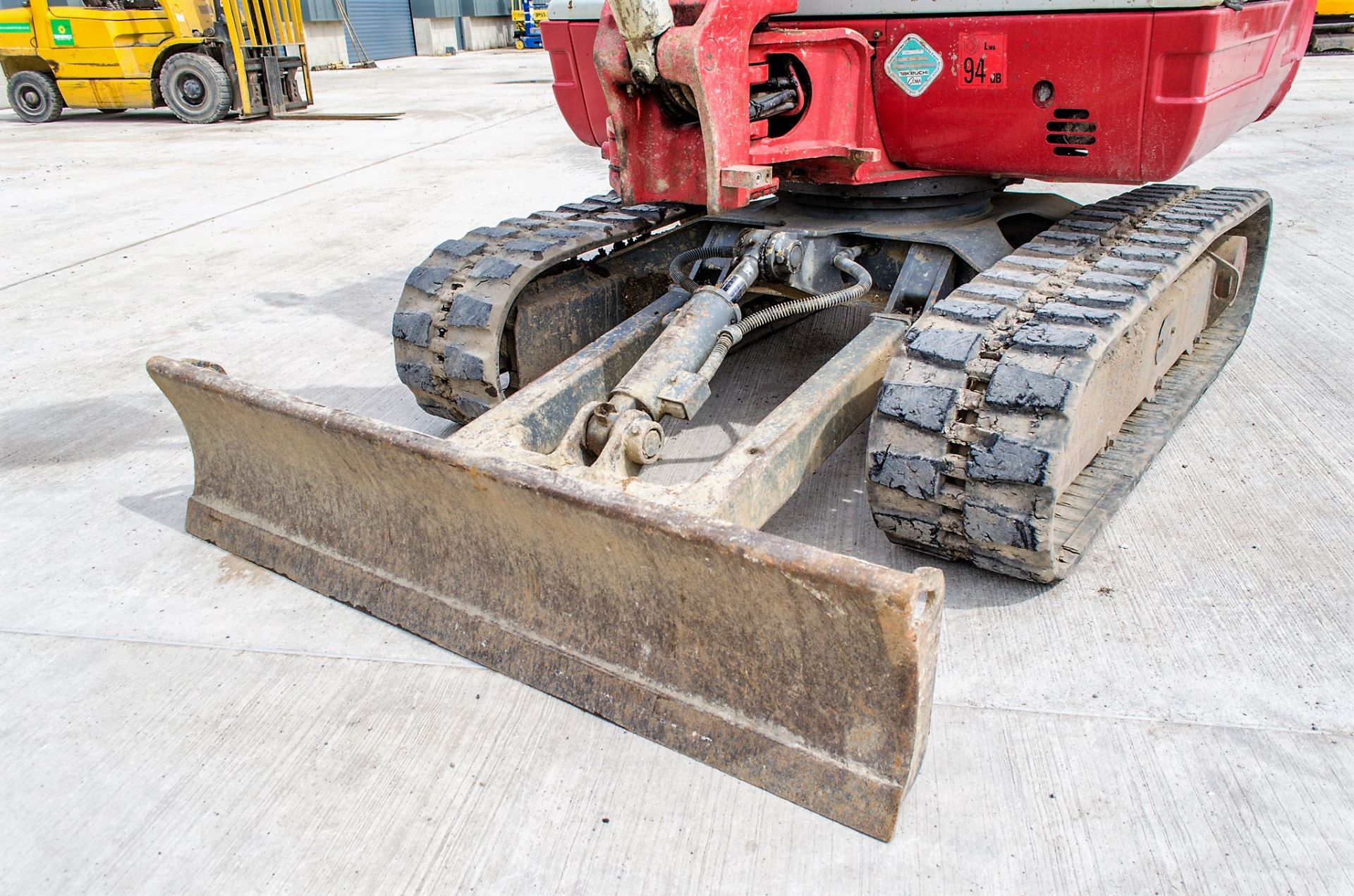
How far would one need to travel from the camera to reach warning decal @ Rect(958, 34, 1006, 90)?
3152mm

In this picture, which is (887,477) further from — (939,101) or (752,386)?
(752,386)

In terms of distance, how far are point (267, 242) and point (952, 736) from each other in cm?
632

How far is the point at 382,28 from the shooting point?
24.9 m

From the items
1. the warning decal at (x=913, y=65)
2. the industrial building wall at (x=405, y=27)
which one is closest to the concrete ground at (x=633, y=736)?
the warning decal at (x=913, y=65)

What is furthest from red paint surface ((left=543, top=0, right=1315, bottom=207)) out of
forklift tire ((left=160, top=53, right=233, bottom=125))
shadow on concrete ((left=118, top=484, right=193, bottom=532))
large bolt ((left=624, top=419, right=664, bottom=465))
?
forklift tire ((left=160, top=53, right=233, bottom=125))

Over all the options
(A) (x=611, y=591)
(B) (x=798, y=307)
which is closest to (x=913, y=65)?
(B) (x=798, y=307)

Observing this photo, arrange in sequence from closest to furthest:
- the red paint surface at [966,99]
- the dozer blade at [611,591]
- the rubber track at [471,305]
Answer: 1. the dozer blade at [611,591]
2. the red paint surface at [966,99]
3. the rubber track at [471,305]

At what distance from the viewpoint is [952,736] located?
2.44 meters

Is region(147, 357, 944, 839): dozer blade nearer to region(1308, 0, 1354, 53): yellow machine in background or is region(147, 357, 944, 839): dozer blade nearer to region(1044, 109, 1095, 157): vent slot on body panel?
region(1044, 109, 1095, 157): vent slot on body panel

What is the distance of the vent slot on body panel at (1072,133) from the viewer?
3176 millimetres

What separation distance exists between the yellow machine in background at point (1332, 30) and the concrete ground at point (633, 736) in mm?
13911

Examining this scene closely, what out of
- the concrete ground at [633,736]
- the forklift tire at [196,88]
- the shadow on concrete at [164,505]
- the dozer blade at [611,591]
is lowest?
the concrete ground at [633,736]

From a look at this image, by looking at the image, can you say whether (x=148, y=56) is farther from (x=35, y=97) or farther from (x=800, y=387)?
(x=800, y=387)

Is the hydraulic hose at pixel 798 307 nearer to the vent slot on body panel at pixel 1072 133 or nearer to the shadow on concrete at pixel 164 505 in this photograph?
the vent slot on body panel at pixel 1072 133
